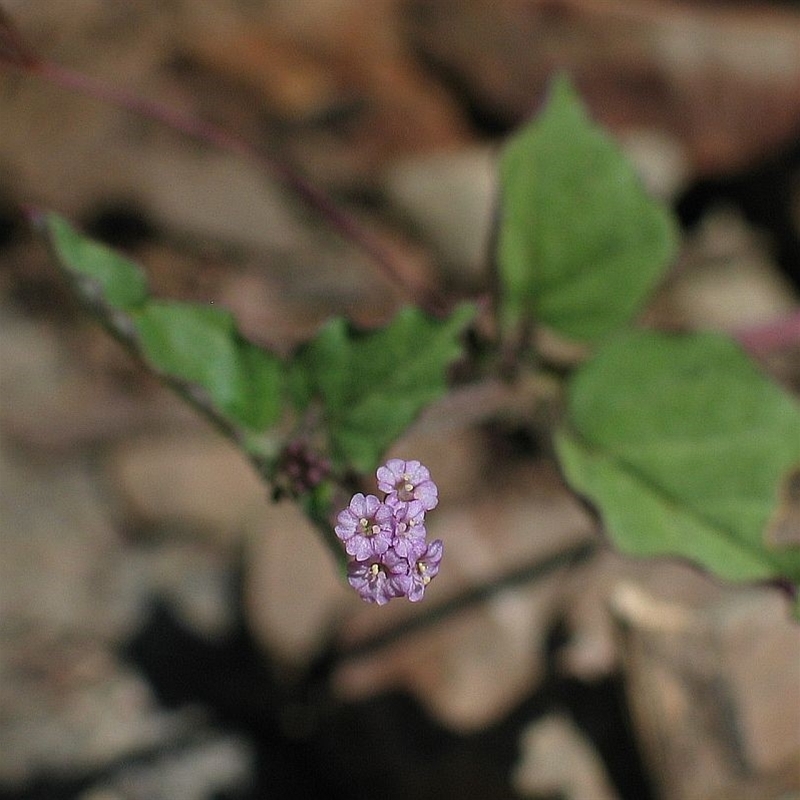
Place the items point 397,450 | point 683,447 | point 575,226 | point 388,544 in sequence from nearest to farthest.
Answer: point 388,544, point 683,447, point 575,226, point 397,450

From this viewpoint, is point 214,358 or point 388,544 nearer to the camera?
point 388,544

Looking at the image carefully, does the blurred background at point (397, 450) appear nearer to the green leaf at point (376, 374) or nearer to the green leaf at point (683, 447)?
the green leaf at point (683, 447)

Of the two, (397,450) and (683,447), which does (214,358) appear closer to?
(683,447)

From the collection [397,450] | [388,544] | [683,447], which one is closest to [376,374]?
[388,544]

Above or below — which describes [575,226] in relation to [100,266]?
below

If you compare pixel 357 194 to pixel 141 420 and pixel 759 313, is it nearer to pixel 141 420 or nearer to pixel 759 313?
pixel 141 420

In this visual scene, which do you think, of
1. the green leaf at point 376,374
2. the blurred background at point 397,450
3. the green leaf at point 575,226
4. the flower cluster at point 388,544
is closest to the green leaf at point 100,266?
the green leaf at point 376,374

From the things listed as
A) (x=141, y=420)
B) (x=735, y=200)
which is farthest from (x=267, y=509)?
(x=735, y=200)
